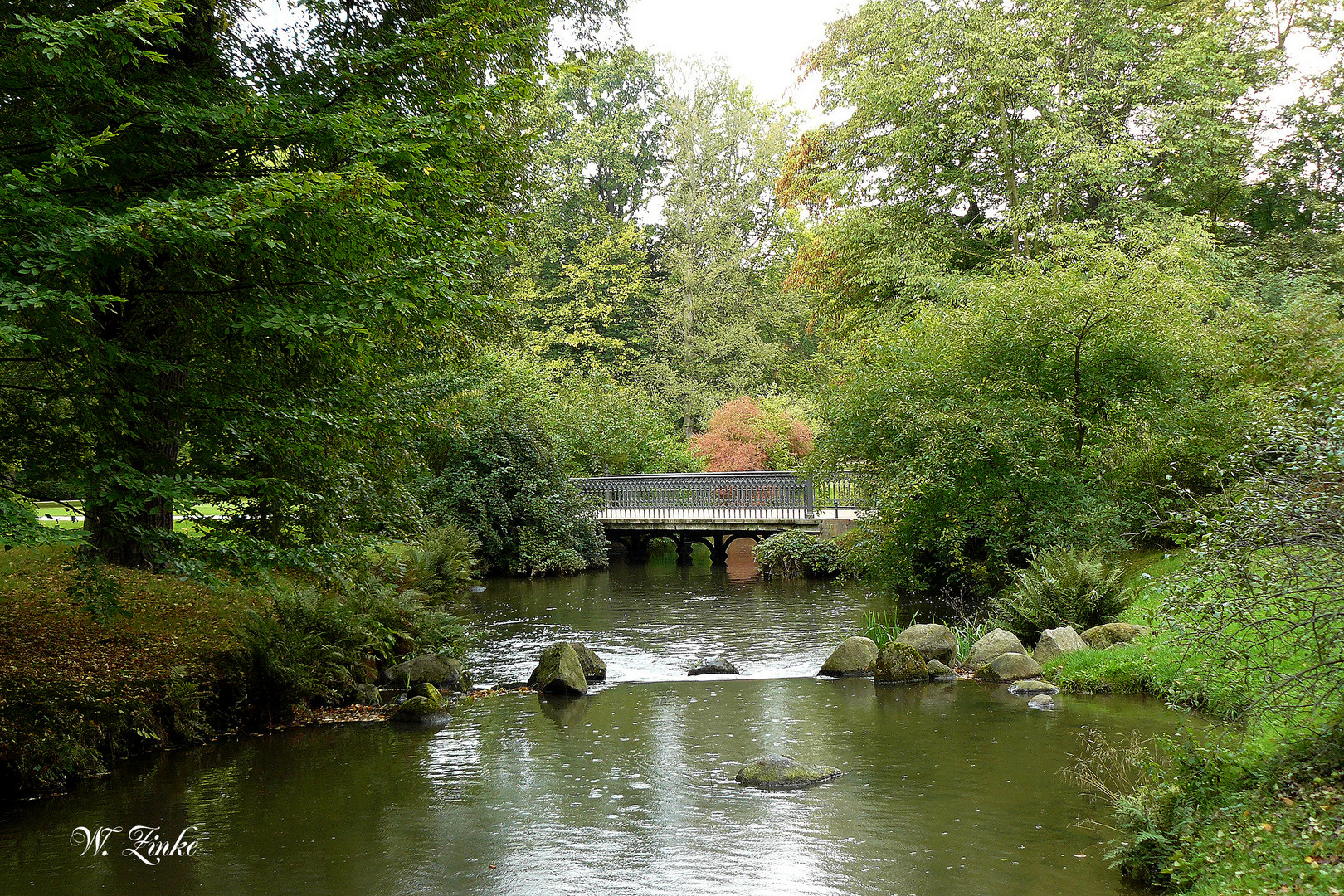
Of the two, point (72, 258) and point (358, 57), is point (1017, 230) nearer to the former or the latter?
point (358, 57)

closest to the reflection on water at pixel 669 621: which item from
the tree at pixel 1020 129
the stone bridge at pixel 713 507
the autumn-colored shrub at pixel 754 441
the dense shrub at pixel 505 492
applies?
the dense shrub at pixel 505 492

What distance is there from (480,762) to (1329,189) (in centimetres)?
2692

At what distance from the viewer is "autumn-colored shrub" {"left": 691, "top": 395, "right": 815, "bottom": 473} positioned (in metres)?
31.5

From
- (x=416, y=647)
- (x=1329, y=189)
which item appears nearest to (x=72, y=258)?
(x=416, y=647)

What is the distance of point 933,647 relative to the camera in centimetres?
1242

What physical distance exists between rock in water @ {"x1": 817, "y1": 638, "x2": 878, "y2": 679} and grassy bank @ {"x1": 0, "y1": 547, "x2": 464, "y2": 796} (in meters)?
5.63

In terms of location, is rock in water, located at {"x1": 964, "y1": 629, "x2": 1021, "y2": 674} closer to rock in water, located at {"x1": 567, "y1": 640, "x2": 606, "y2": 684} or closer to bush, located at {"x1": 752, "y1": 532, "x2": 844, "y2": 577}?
rock in water, located at {"x1": 567, "y1": 640, "x2": 606, "y2": 684}

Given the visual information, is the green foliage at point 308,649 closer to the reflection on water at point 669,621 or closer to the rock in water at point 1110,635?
the reflection on water at point 669,621

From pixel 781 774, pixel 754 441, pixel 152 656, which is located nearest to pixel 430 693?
pixel 152 656

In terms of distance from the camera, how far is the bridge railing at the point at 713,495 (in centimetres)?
2548

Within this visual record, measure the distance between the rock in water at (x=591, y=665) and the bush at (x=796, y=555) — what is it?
36.5 ft

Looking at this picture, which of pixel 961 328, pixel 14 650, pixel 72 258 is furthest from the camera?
pixel 961 328

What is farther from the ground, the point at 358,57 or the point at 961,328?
the point at 358,57

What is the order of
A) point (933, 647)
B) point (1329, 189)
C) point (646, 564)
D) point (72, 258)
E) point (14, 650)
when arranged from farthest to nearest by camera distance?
point (646, 564)
point (1329, 189)
point (933, 647)
point (14, 650)
point (72, 258)
